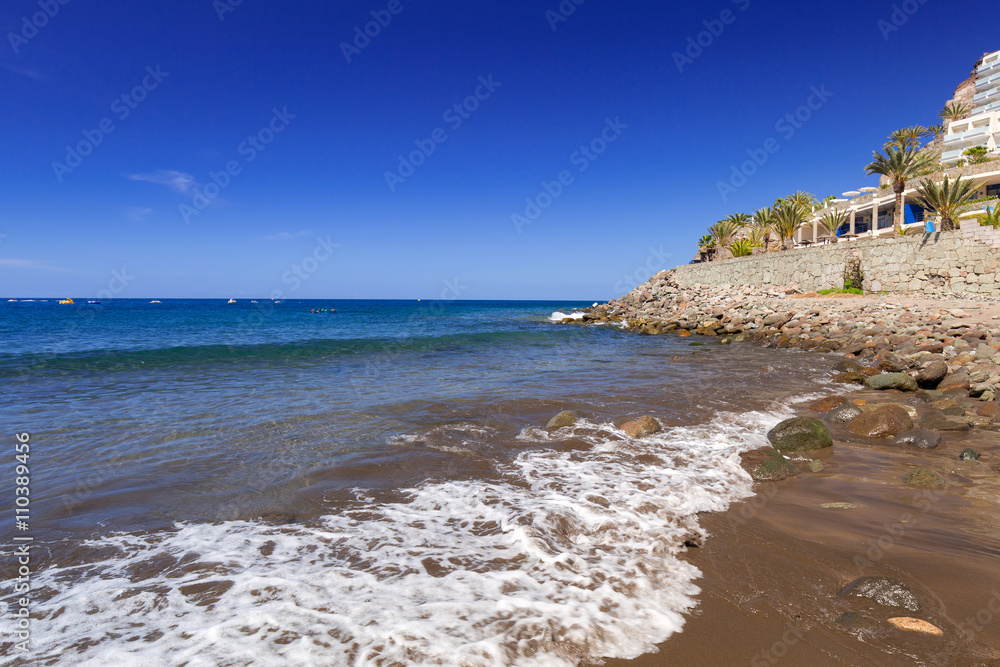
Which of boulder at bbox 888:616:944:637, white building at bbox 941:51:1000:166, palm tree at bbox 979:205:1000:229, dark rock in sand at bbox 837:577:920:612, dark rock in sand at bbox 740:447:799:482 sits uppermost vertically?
white building at bbox 941:51:1000:166

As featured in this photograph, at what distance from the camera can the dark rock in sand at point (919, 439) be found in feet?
23.2

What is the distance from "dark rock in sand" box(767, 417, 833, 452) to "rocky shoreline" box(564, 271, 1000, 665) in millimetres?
16

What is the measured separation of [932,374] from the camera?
36.4ft

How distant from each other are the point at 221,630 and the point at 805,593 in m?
4.26

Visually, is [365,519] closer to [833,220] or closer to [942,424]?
[942,424]

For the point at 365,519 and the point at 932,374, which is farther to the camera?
the point at 932,374

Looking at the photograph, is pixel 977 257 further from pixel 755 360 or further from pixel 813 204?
pixel 813 204

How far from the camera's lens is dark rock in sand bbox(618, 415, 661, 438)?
800 cm

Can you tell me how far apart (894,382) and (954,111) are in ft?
242

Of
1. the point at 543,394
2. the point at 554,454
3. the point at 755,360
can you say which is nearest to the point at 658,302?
the point at 755,360

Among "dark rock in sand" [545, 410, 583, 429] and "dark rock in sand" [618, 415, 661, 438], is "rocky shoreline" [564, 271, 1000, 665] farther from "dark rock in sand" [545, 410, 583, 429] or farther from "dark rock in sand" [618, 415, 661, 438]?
"dark rock in sand" [545, 410, 583, 429]

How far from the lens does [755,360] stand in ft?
56.4

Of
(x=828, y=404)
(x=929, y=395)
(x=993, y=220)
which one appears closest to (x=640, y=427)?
(x=828, y=404)

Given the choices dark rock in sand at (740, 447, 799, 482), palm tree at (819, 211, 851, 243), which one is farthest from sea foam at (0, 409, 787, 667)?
palm tree at (819, 211, 851, 243)
